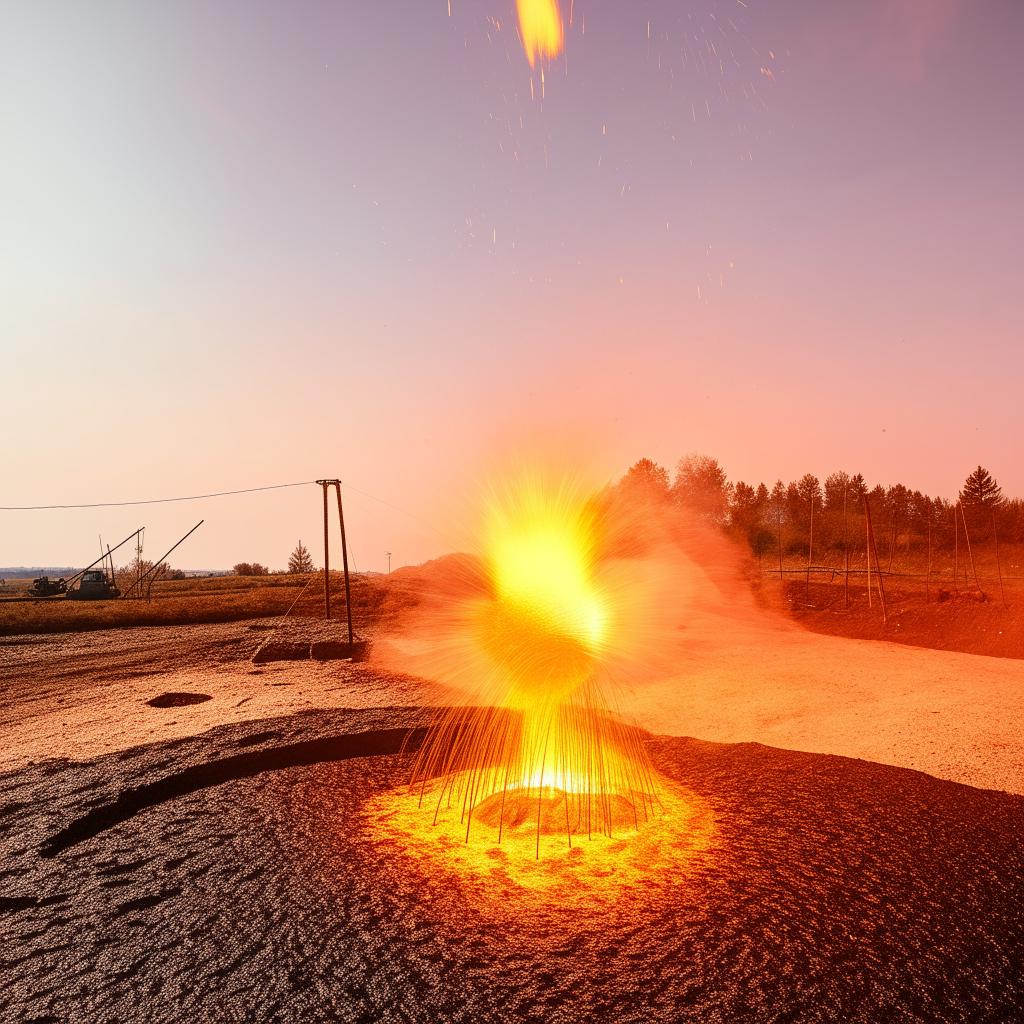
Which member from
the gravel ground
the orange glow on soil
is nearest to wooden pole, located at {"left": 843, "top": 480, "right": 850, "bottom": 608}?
the gravel ground

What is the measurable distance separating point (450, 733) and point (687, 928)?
3808 millimetres

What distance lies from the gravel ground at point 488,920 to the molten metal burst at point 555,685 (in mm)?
621

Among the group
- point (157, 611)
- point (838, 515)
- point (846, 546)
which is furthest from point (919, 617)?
point (838, 515)

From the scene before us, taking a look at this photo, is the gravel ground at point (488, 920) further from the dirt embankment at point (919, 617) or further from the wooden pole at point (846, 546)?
the wooden pole at point (846, 546)

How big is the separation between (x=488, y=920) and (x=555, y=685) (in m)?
1.44

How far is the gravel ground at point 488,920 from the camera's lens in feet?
9.46

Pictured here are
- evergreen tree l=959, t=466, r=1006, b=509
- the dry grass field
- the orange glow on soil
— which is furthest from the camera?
evergreen tree l=959, t=466, r=1006, b=509

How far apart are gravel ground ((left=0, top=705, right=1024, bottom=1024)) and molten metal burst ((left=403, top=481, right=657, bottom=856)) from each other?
62 centimetres

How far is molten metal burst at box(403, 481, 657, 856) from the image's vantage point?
→ 162 inches

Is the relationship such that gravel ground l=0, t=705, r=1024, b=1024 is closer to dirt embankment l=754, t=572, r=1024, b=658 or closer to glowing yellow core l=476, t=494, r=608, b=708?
glowing yellow core l=476, t=494, r=608, b=708

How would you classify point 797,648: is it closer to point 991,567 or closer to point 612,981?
point 612,981

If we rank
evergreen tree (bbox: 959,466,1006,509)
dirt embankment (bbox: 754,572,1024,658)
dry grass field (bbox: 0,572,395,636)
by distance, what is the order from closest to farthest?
dirt embankment (bbox: 754,572,1024,658) < dry grass field (bbox: 0,572,395,636) < evergreen tree (bbox: 959,466,1006,509)

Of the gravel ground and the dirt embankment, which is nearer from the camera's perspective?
the gravel ground

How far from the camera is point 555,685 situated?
451cm
